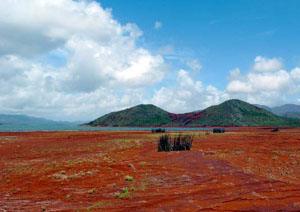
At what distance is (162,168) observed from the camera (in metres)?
19.4

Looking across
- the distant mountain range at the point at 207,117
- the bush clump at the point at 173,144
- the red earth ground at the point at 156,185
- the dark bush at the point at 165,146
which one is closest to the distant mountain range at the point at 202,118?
the distant mountain range at the point at 207,117

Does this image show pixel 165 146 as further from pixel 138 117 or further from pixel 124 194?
pixel 138 117

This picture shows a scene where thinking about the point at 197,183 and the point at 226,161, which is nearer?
the point at 197,183

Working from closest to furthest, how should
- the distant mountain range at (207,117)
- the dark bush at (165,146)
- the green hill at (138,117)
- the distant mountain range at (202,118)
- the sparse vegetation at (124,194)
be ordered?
1. the sparse vegetation at (124,194)
2. the dark bush at (165,146)
3. the distant mountain range at (202,118)
4. the distant mountain range at (207,117)
5. the green hill at (138,117)

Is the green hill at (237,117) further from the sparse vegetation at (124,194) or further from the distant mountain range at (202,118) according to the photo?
the sparse vegetation at (124,194)

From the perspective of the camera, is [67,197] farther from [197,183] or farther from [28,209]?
[197,183]

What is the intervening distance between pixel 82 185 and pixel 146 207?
538cm

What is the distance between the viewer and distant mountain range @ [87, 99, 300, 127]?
14750 centimetres

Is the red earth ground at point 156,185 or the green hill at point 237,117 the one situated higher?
the green hill at point 237,117

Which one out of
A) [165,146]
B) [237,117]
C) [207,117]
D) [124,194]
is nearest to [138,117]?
[207,117]

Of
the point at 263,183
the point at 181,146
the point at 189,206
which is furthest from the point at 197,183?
the point at 181,146

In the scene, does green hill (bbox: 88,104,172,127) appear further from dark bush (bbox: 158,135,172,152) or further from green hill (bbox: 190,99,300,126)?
dark bush (bbox: 158,135,172,152)

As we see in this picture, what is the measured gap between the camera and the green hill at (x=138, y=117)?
166375 millimetres

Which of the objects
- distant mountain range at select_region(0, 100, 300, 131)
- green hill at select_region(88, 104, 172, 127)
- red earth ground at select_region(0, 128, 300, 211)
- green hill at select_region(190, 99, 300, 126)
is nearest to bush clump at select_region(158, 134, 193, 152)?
red earth ground at select_region(0, 128, 300, 211)
